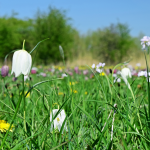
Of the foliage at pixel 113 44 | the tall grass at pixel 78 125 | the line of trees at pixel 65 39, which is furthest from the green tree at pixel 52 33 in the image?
the tall grass at pixel 78 125

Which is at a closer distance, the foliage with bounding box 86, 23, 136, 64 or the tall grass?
the tall grass

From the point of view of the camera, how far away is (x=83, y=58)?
1554cm

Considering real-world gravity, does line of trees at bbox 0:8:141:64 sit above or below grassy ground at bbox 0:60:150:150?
above

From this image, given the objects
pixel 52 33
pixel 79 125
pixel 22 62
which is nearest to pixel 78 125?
pixel 79 125

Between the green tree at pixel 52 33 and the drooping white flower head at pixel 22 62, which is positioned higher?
the green tree at pixel 52 33

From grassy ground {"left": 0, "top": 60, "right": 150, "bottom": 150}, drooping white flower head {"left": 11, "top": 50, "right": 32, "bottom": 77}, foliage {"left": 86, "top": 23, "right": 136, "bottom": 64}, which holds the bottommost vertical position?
grassy ground {"left": 0, "top": 60, "right": 150, "bottom": 150}

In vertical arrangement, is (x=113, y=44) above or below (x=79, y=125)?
above

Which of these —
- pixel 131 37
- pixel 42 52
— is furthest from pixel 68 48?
pixel 131 37

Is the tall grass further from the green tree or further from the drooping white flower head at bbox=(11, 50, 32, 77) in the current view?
the green tree

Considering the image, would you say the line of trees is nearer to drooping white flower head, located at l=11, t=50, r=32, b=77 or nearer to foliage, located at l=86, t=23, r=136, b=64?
foliage, located at l=86, t=23, r=136, b=64

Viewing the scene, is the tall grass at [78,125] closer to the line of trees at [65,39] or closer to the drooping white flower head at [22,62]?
the drooping white flower head at [22,62]

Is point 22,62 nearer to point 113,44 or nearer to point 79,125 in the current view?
point 79,125

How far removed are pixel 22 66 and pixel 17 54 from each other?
0.04m

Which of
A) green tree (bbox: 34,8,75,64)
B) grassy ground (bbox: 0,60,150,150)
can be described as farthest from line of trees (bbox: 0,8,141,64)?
grassy ground (bbox: 0,60,150,150)
